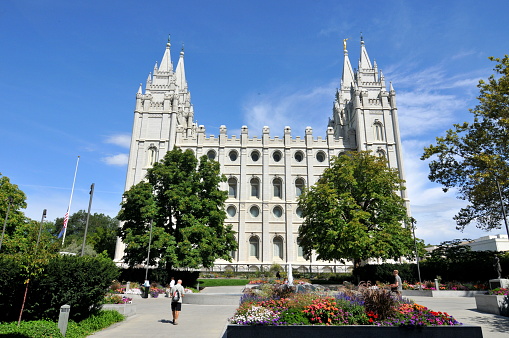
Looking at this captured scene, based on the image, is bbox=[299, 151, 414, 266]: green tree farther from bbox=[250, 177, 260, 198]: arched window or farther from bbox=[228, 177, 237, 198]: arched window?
bbox=[228, 177, 237, 198]: arched window

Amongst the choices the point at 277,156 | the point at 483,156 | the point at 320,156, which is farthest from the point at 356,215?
the point at 277,156

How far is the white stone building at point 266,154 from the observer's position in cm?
4456

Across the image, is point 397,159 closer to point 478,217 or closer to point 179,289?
point 478,217

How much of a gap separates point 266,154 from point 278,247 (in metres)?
13.6

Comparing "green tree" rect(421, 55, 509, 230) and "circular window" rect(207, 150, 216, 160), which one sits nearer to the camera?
"green tree" rect(421, 55, 509, 230)

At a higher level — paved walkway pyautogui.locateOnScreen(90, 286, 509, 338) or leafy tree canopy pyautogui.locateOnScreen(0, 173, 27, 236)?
leafy tree canopy pyautogui.locateOnScreen(0, 173, 27, 236)

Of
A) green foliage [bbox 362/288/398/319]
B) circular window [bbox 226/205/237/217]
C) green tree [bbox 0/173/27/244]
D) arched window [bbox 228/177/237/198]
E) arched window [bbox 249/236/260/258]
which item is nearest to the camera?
green foliage [bbox 362/288/398/319]

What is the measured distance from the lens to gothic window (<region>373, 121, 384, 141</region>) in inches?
1880

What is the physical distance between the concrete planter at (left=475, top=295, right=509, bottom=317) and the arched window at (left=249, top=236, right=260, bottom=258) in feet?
107

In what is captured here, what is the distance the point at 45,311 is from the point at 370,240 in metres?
20.3

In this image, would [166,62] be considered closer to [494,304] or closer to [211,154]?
[211,154]

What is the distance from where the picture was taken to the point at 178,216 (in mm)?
27188

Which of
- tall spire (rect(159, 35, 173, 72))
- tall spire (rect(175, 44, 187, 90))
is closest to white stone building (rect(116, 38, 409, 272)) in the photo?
tall spire (rect(159, 35, 173, 72))

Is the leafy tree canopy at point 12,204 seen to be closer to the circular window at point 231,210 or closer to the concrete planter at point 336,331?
the concrete planter at point 336,331
